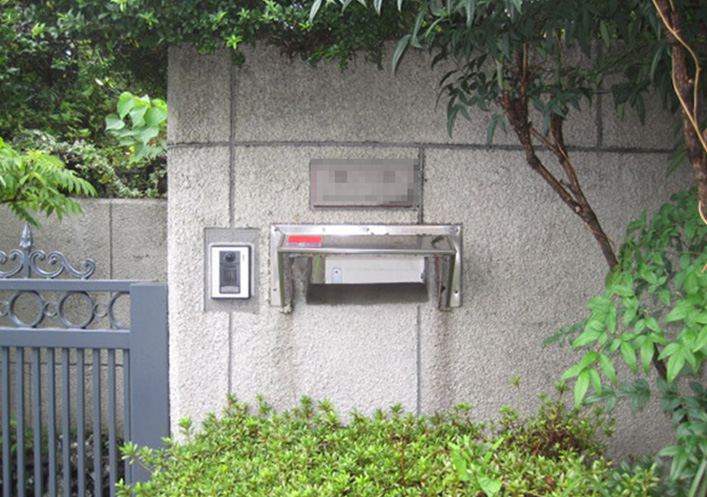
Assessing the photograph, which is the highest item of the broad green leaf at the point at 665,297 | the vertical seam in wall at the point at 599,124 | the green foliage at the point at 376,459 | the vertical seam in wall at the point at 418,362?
the vertical seam in wall at the point at 599,124

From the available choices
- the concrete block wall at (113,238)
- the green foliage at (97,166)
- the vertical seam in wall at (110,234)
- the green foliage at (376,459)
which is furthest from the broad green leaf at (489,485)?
the green foliage at (97,166)

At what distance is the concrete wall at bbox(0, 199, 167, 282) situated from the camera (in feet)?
12.9

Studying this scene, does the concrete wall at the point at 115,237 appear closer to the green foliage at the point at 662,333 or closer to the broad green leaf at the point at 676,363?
the green foliage at the point at 662,333

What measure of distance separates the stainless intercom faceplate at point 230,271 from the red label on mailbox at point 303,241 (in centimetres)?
22

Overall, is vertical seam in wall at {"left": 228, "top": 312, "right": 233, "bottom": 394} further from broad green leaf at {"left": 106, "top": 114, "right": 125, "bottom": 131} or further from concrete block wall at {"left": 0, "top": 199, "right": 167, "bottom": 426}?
broad green leaf at {"left": 106, "top": 114, "right": 125, "bottom": 131}

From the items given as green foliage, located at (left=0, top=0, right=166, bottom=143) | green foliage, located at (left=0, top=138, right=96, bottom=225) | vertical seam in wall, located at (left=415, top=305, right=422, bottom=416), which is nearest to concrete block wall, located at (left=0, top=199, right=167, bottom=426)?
green foliage, located at (left=0, top=138, right=96, bottom=225)

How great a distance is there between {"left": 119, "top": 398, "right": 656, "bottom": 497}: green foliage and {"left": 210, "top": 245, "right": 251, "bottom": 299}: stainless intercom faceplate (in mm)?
477

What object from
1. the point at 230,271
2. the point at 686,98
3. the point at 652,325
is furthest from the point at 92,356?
the point at 686,98

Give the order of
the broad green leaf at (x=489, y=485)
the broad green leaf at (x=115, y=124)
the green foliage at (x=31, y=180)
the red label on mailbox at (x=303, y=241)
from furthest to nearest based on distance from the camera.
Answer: the broad green leaf at (x=115, y=124) → the green foliage at (x=31, y=180) → the red label on mailbox at (x=303, y=241) → the broad green leaf at (x=489, y=485)

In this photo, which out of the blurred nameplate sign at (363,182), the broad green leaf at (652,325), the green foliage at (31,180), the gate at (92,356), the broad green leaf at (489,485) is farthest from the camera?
the green foliage at (31,180)

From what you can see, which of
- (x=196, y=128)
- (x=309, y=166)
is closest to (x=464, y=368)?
(x=309, y=166)

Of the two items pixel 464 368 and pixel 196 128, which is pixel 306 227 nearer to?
pixel 196 128

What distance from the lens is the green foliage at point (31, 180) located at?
3021 mm

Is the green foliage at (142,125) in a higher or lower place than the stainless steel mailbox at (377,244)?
higher
